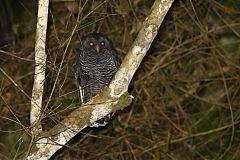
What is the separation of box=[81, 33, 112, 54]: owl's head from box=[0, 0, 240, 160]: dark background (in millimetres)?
486

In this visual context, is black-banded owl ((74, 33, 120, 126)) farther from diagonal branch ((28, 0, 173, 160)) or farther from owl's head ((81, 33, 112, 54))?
diagonal branch ((28, 0, 173, 160))

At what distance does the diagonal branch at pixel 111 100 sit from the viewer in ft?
14.0

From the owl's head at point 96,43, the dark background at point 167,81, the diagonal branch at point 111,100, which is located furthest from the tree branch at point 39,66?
the dark background at point 167,81

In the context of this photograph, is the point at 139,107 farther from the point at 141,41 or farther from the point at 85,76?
the point at 141,41

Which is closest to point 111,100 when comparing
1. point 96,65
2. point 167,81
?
point 96,65

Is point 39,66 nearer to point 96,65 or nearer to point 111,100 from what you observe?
point 111,100

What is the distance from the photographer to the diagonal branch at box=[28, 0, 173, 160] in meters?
4.27

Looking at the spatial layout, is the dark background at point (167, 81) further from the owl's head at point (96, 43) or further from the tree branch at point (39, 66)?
the tree branch at point (39, 66)

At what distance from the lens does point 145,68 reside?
Result: 21.3 feet

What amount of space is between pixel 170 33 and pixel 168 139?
3.83ft

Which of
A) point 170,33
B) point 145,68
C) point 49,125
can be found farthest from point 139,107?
point 49,125

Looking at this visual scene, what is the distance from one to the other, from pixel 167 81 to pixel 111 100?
90.6 inches

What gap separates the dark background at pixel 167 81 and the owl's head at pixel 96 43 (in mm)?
486

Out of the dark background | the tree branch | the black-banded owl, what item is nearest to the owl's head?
the black-banded owl
